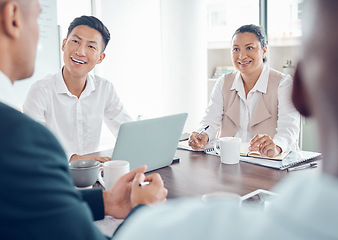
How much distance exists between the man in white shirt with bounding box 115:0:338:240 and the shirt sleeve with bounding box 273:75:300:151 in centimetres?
166

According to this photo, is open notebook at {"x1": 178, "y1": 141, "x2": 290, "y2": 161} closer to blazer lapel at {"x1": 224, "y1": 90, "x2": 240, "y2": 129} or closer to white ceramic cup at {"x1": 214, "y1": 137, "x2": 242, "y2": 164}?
white ceramic cup at {"x1": 214, "y1": 137, "x2": 242, "y2": 164}

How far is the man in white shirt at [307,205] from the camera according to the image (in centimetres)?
33

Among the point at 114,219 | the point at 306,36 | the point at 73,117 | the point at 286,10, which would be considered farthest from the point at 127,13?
the point at 306,36

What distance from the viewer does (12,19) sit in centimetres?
84

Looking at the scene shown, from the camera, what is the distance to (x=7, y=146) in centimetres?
68

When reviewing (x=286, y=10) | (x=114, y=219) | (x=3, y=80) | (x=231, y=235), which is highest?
(x=286, y=10)

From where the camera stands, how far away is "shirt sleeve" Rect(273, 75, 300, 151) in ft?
6.89

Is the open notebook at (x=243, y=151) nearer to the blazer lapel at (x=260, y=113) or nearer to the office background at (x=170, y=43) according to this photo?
the blazer lapel at (x=260, y=113)

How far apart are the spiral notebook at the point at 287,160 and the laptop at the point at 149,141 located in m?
0.38

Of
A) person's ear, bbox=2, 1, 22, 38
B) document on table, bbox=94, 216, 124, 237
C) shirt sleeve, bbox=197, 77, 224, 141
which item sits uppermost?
person's ear, bbox=2, 1, 22, 38

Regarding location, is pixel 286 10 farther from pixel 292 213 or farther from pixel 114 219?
pixel 292 213

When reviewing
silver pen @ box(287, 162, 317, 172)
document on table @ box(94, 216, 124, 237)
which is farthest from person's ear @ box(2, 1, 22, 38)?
silver pen @ box(287, 162, 317, 172)

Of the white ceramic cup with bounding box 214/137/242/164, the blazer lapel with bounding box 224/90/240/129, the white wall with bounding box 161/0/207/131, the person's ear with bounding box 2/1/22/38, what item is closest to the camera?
the person's ear with bounding box 2/1/22/38

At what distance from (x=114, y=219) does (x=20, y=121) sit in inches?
21.9
